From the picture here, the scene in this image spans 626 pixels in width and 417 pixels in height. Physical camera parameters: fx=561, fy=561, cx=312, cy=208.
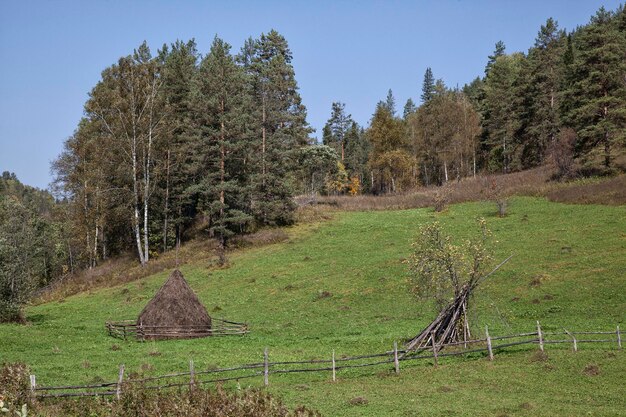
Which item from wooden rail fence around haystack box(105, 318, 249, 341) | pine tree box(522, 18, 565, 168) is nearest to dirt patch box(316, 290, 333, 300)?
wooden rail fence around haystack box(105, 318, 249, 341)

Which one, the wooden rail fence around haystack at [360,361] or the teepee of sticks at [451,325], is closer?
the wooden rail fence around haystack at [360,361]

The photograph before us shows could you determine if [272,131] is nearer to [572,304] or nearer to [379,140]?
[379,140]

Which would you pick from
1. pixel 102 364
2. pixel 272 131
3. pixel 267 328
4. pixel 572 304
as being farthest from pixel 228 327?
pixel 272 131

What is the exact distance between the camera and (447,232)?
5209 centimetres

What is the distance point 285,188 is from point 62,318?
2836 cm

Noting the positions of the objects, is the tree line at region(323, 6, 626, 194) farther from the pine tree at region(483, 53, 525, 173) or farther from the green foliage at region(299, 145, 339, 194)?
the green foliage at region(299, 145, 339, 194)

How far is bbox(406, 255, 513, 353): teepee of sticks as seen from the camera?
85.9 ft

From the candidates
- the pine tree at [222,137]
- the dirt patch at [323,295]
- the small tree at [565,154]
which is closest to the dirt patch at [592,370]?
the dirt patch at [323,295]

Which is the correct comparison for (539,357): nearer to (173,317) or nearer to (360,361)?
(360,361)

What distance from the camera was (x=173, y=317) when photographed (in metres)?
33.5

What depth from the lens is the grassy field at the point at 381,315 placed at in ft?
65.5

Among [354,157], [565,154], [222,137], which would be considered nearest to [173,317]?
[222,137]

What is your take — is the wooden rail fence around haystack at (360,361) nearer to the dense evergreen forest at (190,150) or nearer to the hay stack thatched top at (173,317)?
the hay stack thatched top at (173,317)

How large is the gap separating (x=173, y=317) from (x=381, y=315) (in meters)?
12.8
